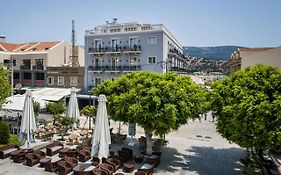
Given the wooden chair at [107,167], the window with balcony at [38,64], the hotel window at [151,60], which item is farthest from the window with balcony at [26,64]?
the wooden chair at [107,167]

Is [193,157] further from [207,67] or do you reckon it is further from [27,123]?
[207,67]

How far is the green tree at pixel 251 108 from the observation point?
588 inches

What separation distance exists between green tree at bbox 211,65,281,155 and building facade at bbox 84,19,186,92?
2195 centimetres

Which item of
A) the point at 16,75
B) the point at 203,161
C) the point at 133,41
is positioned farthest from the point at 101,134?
the point at 16,75

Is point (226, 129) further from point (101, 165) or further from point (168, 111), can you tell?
point (101, 165)

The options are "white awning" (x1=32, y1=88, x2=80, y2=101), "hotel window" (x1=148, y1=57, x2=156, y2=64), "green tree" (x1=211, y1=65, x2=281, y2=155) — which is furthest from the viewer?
"hotel window" (x1=148, y1=57, x2=156, y2=64)

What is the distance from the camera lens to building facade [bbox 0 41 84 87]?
49531 millimetres

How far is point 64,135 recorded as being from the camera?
2719 centimetres

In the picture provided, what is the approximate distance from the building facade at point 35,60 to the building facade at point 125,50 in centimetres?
873

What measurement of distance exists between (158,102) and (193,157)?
672 centimetres

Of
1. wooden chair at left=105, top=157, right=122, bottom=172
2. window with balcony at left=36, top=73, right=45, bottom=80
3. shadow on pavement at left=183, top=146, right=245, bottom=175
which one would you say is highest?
window with balcony at left=36, top=73, right=45, bottom=80

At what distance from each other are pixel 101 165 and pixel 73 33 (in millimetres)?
42258

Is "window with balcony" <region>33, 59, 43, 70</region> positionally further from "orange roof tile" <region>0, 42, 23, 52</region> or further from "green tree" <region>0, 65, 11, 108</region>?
"green tree" <region>0, 65, 11, 108</region>

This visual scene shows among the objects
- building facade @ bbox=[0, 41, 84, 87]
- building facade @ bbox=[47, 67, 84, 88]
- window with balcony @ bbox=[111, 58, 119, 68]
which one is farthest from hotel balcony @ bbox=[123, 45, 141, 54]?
building facade @ bbox=[0, 41, 84, 87]
